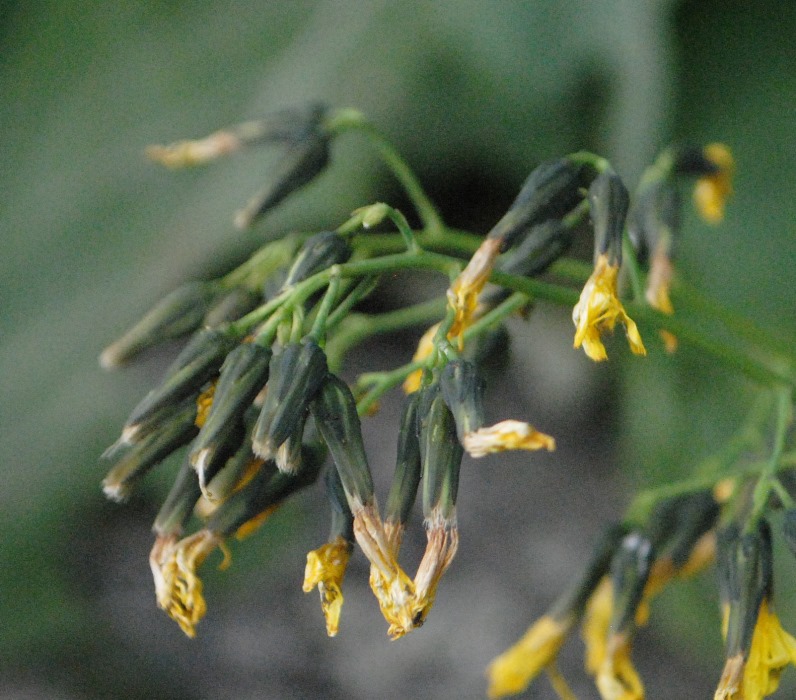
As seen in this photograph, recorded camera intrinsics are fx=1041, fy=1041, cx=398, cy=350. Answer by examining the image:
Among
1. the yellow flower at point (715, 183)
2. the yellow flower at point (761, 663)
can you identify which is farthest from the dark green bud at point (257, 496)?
the yellow flower at point (715, 183)

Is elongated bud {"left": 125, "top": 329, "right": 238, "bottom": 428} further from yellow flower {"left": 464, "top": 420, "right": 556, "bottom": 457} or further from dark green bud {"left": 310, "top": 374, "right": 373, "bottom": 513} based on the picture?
yellow flower {"left": 464, "top": 420, "right": 556, "bottom": 457}

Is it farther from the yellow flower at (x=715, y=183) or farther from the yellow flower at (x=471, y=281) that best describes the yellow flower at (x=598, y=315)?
the yellow flower at (x=715, y=183)

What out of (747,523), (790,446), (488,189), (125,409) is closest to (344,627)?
(125,409)

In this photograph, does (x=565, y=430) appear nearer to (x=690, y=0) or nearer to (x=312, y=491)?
(x=312, y=491)

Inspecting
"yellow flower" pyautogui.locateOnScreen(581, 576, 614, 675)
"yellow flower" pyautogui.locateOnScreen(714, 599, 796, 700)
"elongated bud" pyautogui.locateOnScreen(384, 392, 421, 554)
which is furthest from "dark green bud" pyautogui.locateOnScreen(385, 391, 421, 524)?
"yellow flower" pyautogui.locateOnScreen(581, 576, 614, 675)

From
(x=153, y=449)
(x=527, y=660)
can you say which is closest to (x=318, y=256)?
(x=153, y=449)

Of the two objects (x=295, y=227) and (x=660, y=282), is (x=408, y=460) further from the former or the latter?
(x=295, y=227)

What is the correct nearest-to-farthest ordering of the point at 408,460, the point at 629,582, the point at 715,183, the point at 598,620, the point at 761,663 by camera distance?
1. the point at 408,460
2. the point at 761,663
3. the point at 629,582
4. the point at 598,620
5. the point at 715,183
